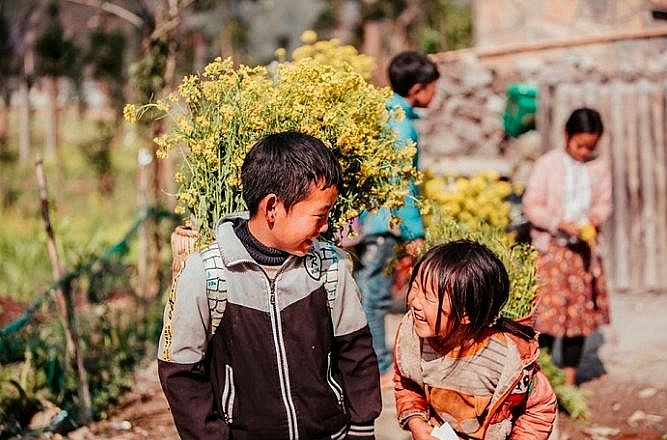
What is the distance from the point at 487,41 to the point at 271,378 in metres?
11.7

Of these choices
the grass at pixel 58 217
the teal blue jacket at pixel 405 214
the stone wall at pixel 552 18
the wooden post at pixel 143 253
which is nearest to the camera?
the teal blue jacket at pixel 405 214

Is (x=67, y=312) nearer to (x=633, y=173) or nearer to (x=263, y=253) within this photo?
(x=263, y=253)

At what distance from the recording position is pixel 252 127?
3.06 m

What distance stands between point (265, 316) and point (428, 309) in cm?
49

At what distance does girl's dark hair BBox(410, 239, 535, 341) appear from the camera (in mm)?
2725

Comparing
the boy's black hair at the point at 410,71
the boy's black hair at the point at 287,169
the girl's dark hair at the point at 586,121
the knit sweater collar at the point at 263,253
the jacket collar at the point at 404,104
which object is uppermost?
the boy's black hair at the point at 410,71

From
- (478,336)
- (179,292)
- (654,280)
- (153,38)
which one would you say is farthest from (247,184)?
(654,280)

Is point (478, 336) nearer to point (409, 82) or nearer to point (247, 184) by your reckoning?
point (247, 184)

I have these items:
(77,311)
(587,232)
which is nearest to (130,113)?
(587,232)

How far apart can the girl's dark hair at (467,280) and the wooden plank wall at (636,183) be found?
223 inches

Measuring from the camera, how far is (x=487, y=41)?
13656 millimetres

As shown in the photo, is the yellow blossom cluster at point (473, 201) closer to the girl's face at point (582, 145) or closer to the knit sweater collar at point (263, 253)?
the girl's face at point (582, 145)

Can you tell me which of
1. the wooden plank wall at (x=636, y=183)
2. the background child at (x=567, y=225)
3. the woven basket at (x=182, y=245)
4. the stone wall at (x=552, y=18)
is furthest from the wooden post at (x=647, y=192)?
the woven basket at (x=182, y=245)

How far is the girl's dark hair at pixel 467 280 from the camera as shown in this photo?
2.72 m
